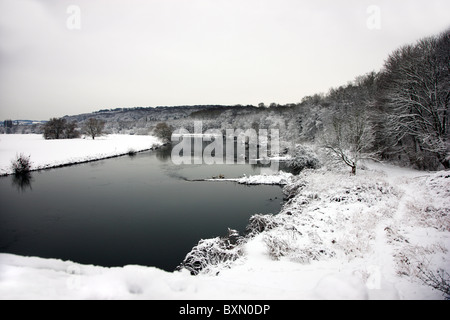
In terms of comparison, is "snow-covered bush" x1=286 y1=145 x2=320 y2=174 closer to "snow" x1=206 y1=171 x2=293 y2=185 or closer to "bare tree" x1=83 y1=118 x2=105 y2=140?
"snow" x1=206 y1=171 x2=293 y2=185

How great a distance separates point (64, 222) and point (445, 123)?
27460 mm

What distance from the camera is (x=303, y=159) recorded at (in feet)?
94.9

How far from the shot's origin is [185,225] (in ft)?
41.3

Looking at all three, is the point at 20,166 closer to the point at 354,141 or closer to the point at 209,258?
the point at 209,258

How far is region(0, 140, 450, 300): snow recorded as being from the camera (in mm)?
3820

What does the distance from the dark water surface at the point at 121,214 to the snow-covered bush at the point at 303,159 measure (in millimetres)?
9205

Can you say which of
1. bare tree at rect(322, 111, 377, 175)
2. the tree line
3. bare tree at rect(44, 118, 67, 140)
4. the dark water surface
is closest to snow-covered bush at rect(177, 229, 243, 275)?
the dark water surface

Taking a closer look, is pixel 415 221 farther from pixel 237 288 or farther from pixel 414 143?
pixel 414 143

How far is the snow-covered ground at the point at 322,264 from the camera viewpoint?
3.83 meters

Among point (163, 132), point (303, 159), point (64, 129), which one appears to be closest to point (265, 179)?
point (303, 159)

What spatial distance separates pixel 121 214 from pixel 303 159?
76.0 feet

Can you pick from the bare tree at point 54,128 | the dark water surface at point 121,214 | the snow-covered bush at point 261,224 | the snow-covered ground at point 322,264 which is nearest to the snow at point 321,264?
the snow-covered ground at point 322,264

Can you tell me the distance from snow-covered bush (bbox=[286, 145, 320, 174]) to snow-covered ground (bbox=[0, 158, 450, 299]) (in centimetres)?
1537
